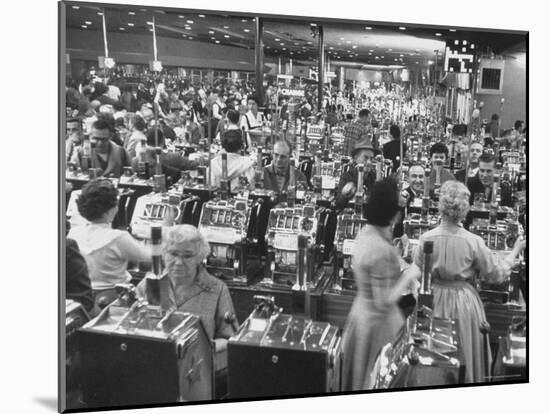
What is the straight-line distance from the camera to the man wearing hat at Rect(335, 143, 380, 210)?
12.7ft

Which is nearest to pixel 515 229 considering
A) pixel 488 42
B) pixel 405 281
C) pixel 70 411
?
pixel 405 281

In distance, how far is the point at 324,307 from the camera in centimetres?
387

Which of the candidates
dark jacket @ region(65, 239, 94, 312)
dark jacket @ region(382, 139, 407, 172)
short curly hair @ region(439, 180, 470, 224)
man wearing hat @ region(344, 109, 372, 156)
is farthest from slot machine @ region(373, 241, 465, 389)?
dark jacket @ region(65, 239, 94, 312)

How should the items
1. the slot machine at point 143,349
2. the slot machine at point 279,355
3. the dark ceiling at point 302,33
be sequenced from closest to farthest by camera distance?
the dark ceiling at point 302,33, the slot machine at point 143,349, the slot machine at point 279,355

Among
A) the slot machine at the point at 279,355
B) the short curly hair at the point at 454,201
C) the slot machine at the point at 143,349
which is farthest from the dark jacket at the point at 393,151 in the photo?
the slot machine at the point at 143,349

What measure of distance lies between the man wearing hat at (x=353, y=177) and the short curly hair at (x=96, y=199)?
1.12 m

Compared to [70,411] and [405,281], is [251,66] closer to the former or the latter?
[405,281]

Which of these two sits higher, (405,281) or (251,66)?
(251,66)

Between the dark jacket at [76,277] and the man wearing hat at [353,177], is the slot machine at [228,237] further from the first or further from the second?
the dark jacket at [76,277]

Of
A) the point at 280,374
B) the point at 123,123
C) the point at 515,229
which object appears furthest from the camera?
the point at 515,229

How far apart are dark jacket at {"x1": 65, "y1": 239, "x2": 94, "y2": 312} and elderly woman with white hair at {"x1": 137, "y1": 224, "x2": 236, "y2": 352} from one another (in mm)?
250

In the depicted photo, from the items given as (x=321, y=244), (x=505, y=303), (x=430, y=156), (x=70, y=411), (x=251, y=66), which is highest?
(x=251, y=66)

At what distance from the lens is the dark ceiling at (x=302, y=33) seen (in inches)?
138

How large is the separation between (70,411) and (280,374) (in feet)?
3.35
